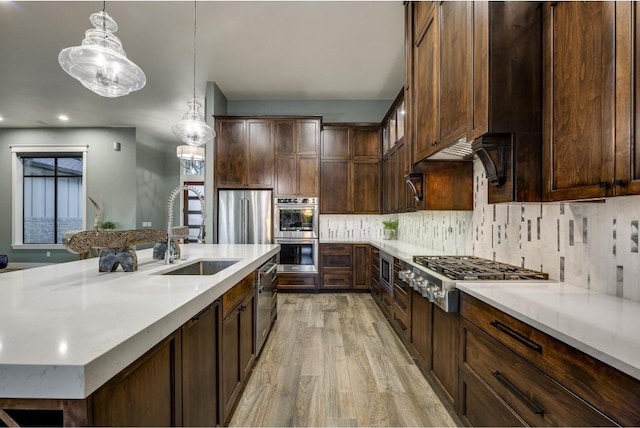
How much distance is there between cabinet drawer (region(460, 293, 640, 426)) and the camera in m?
0.78

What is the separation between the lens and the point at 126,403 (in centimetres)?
80

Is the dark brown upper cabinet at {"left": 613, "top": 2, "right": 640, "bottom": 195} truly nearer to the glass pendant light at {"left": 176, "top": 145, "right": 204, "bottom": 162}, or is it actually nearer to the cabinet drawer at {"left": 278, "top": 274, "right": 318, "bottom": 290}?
the cabinet drawer at {"left": 278, "top": 274, "right": 318, "bottom": 290}

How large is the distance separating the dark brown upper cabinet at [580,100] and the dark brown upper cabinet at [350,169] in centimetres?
364

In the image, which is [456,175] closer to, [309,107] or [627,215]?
[627,215]

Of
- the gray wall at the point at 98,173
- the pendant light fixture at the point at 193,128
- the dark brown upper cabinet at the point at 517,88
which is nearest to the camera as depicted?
the dark brown upper cabinet at the point at 517,88

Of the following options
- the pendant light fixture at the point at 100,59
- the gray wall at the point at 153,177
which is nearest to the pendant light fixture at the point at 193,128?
the pendant light fixture at the point at 100,59

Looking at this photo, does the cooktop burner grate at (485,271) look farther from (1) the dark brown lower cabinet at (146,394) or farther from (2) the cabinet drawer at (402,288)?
(1) the dark brown lower cabinet at (146,394)

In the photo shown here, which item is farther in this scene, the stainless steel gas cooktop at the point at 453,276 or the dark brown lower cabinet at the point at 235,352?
the stainless steel gas cooktop at the point at 453,276

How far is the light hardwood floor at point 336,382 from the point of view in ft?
6.08

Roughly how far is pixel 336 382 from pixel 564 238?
5.81ft

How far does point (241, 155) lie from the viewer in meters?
4.80

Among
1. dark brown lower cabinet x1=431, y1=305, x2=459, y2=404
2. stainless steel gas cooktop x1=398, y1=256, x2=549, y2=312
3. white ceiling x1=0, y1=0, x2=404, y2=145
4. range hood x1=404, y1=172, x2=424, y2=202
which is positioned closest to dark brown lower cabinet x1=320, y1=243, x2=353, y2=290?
range hood x1=404, y1=172, x2=424, y2=202

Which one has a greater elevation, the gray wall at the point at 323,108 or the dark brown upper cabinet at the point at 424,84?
the gray wall at the point at 323,108

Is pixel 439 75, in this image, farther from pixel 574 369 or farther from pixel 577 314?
pixel 574 369
